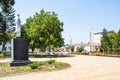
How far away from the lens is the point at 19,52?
23594 mm

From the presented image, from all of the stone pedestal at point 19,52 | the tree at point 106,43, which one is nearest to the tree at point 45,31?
the tree at point 106,43

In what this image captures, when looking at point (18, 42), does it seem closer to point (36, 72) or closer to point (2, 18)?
point (36, 72)

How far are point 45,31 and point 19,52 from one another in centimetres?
2605

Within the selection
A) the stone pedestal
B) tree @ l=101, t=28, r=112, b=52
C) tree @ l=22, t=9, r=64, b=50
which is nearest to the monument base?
the stone pedestal

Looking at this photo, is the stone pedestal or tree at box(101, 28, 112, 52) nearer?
the stone pedestal

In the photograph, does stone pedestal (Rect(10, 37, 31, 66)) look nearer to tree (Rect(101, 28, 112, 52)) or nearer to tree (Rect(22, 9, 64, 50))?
tree (Rect(22, 9, 64, 50))

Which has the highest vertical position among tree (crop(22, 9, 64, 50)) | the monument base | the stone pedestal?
tree (crop(22, 9, 64, 50))

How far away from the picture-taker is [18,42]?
77.1 ft

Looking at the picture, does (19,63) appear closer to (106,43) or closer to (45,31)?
(45,31)

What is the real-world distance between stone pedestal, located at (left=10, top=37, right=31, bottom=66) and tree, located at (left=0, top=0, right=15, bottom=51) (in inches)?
1063

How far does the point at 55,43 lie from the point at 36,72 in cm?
3200

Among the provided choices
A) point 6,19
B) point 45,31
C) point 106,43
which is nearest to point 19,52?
point 45,31

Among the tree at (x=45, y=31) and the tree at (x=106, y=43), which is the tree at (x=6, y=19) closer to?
the tree at (x=45, y=31)

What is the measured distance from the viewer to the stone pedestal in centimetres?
2324
